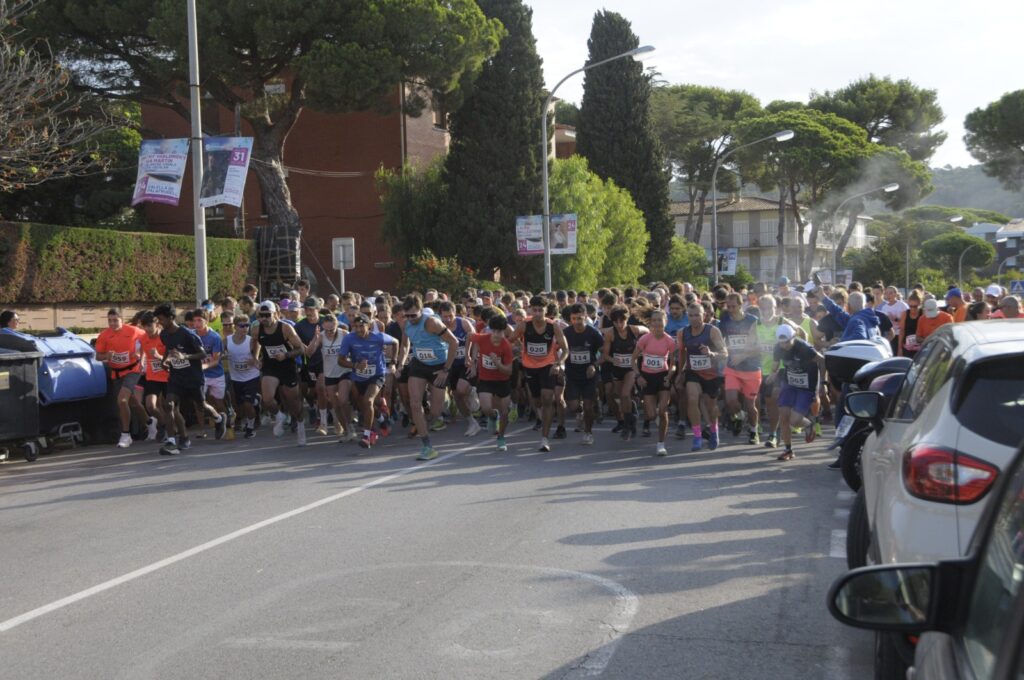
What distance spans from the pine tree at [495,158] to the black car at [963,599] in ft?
117

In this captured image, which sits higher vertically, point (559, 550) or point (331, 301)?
point (331, 301)

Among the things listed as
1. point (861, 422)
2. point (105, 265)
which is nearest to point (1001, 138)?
point (105, 265)

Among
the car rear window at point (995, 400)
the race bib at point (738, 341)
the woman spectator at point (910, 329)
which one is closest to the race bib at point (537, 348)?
the race bib at point (738, 341)

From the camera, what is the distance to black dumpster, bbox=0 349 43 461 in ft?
43.8

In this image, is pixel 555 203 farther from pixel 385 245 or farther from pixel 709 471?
pixel 709 471

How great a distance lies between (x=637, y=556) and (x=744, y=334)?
6234mm

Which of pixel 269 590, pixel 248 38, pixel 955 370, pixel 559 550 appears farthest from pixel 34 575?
pixel 248 38

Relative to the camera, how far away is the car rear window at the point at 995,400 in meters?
4.31

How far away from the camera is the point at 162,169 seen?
19.4 meters

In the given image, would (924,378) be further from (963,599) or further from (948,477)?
(963,599)

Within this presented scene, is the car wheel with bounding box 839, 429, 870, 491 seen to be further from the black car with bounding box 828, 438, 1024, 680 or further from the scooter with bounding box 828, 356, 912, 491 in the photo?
the black car with bounding box 828, 438, 1024, 680

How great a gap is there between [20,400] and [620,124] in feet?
129

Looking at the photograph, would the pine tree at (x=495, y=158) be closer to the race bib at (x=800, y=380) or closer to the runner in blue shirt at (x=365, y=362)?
the runner in blue shirt at (x=365, y=362)

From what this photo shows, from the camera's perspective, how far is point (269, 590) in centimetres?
684
